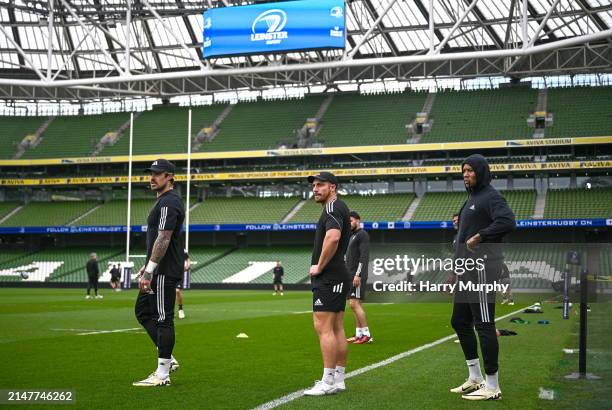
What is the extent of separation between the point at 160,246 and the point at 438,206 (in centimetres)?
4122

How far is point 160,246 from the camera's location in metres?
7.89

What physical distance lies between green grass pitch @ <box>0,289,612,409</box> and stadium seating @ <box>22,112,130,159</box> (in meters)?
42.1

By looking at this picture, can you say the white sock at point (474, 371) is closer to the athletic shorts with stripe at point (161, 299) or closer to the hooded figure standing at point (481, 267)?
the hooded figure standing at point (481, 267)

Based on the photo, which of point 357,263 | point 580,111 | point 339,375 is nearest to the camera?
point 339,375

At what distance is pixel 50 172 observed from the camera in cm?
5831

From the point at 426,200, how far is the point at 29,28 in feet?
91.6

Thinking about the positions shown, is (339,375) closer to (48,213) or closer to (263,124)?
(263,124)

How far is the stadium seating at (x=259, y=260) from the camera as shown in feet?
148

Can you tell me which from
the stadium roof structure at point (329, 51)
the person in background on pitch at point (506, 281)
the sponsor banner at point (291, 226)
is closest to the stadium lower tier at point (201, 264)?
the sponsor banner at point (291, 226)

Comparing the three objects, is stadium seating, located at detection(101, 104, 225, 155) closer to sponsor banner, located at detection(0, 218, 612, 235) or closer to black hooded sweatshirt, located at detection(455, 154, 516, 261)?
sponsor banner, located at detection(0, 218, 612, 235)

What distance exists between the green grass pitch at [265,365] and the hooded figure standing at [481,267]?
24cm

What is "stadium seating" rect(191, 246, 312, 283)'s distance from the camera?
4512cm

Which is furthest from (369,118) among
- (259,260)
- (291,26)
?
(291,26)

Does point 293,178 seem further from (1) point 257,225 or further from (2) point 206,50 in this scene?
(2) point 206,50
